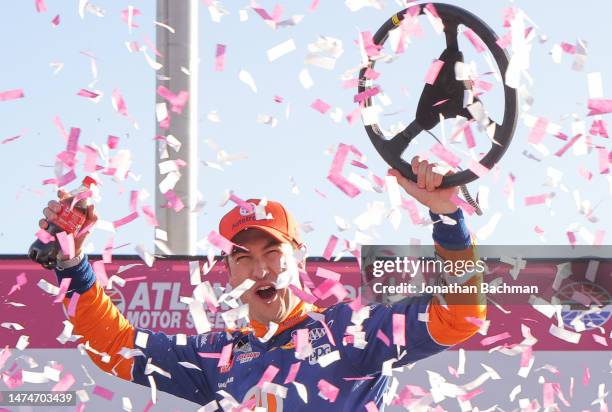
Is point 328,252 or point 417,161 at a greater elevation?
point 417,161

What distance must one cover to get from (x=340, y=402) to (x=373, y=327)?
12.4 inches

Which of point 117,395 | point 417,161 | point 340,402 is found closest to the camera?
point 417,161

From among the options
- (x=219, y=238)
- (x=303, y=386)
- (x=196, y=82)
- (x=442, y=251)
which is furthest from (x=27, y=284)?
(x=442, y=251)

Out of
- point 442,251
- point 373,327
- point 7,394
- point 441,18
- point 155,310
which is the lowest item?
point 7,394

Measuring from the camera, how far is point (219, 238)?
16.3ft

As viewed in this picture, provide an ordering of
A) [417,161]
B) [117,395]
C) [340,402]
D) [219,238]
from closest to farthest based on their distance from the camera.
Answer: [417,161]
[340,402]
[219,238]
[117,395]

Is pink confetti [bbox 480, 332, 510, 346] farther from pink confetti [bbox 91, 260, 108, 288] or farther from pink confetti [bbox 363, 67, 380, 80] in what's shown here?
pink confetti [bbox 363, 67, 380, 80]

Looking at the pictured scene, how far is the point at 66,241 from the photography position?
15.5 ft

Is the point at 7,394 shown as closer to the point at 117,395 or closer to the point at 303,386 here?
the point at 117,395

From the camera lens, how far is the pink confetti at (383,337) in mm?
4441

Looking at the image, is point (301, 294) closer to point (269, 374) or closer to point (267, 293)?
point (267, 293)

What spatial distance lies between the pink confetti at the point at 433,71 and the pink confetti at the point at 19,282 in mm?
3963

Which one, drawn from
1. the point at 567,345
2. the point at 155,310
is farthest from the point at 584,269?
the point at 155,310

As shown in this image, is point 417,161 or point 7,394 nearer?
point 417,161
